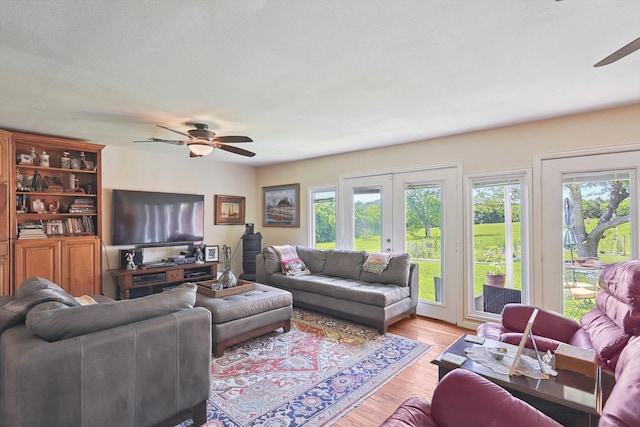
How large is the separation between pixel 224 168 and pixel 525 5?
5528mm

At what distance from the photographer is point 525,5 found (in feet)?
5.25

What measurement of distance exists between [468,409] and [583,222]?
2.88m

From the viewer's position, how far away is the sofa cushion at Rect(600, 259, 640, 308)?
187cm

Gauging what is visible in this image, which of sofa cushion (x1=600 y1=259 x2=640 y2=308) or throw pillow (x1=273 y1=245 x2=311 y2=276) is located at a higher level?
sofa cushion (x1=600 y1=259 x2=640 y2=308)

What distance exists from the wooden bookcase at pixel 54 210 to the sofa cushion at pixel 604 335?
17.9ft

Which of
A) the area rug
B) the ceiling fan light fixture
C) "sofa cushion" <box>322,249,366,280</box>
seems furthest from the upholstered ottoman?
the ceiling fan light fixture

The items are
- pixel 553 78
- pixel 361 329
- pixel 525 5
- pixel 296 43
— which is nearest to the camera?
pixel 525 5

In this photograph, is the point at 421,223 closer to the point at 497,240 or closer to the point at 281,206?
the point at 497,240

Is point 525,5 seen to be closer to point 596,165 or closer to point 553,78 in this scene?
point 553,78

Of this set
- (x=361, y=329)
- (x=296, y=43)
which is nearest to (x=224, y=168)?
(x=361, y=329)

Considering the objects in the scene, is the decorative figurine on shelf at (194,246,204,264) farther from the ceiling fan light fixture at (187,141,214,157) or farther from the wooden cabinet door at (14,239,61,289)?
the ceiling fan light fixture at (187,141,214,157)

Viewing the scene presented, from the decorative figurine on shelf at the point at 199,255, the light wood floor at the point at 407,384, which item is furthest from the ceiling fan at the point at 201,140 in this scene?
the light wood floor at the point at 407,384

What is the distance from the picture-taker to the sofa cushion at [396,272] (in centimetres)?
418

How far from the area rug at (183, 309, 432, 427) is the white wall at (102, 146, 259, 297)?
9.53 feet
